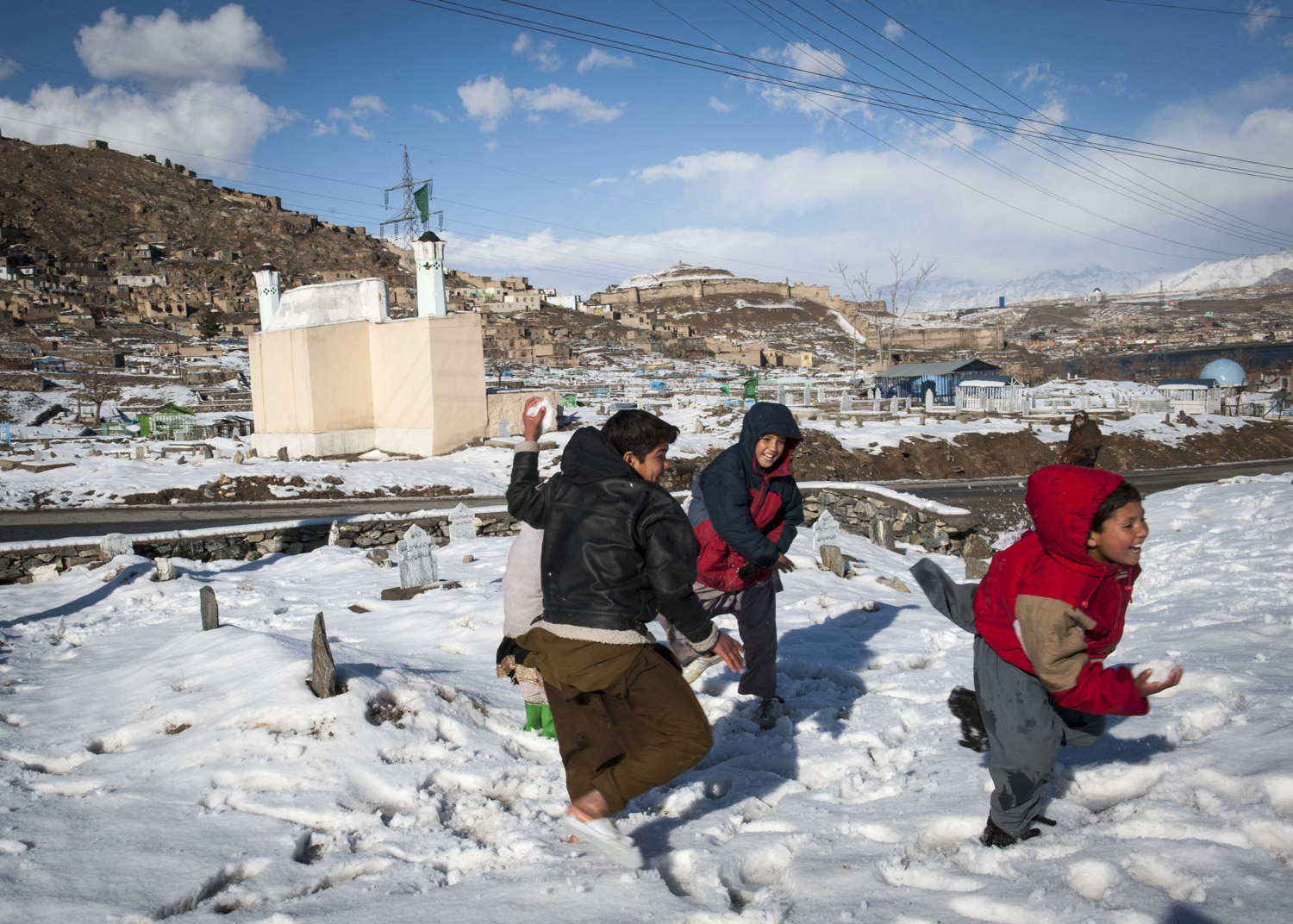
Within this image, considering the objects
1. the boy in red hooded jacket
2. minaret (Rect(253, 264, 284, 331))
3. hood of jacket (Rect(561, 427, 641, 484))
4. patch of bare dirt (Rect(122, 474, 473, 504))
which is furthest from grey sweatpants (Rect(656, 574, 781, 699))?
minaret (Rect(253, 264, 284, 331))

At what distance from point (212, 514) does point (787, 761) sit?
14.9 meters

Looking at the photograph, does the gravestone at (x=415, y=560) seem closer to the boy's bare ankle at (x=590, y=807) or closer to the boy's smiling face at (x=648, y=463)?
the boy's smiling face at (x=648, y=463)

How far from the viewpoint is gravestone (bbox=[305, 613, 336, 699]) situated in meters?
3.80

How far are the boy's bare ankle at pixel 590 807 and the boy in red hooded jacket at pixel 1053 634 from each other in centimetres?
132

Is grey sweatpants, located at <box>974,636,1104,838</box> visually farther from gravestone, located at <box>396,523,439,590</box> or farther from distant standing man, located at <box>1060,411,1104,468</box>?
distant standing man, located at <box>1060,411,1104,468</box>

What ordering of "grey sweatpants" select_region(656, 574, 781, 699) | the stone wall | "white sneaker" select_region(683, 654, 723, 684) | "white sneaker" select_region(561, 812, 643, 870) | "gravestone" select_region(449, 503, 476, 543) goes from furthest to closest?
"gravestone" select_region(449, 503, 476, 543), the stone wall, "white sneaker" select_region(683, 654, 723, 684), "grey sweatpants" select_region(656, 574, 781, 699), "white sneaker" select_region(561, 812, 643, 870)

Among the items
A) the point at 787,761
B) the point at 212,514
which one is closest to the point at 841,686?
the point at 787,761

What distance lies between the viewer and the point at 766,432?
3639 millimetres

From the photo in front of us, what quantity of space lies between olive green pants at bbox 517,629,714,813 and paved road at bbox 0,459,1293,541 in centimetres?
1130

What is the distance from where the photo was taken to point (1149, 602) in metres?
6.00

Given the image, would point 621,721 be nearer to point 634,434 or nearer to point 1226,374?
point 634,434

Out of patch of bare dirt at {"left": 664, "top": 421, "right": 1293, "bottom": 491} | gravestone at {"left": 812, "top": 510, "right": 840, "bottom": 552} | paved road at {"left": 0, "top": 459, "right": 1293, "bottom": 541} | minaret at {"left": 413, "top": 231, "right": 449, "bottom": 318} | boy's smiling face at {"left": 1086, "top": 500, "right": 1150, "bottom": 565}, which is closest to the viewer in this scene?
boy's smiling face at {"left": 1086, "top": 500, "right": 1150, "bottom": 565}

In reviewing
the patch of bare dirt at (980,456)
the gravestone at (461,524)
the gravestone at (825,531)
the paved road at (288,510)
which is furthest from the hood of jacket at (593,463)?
the patch of bare dirt at (980,456)

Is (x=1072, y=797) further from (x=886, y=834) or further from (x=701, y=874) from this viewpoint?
(x=701, y=874)
